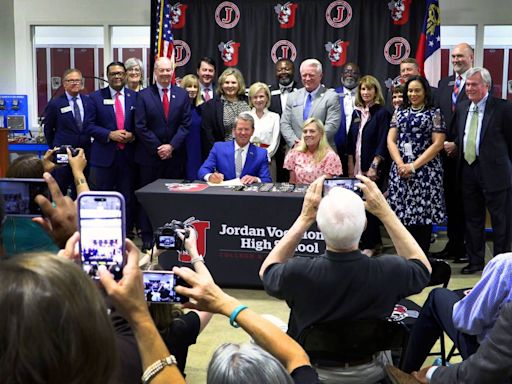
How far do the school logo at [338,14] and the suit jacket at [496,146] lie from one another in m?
3.48

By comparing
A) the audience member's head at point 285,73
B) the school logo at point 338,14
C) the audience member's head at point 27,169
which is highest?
the school logo at point 338,14

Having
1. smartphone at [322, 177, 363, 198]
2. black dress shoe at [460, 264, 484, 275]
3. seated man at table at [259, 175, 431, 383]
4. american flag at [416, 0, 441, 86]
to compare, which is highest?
american flag at [416, 0, 441, 86]

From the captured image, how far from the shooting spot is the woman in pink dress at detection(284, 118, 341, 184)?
521cm

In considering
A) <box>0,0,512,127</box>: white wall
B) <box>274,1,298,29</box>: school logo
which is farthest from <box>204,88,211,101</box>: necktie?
<box>0,0,512,127</box>: white wall

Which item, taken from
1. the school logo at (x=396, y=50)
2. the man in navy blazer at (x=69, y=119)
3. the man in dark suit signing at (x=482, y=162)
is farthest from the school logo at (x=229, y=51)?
the man in dark suit signing at (x=482, y=162)

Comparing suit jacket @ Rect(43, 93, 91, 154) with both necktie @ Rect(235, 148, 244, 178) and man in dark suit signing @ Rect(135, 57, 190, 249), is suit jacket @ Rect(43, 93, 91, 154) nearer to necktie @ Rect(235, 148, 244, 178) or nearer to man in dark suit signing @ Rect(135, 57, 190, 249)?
man in dark suit signing @ Rect(135, 57, 190, 249)

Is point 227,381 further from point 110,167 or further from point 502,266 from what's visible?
point 110,167

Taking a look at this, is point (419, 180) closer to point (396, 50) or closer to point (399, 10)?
point (396, 50)

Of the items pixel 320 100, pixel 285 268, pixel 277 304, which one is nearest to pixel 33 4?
pixel 320 100

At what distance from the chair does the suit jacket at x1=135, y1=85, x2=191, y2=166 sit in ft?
12.5

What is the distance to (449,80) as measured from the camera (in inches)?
235

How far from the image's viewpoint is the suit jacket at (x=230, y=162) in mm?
5219

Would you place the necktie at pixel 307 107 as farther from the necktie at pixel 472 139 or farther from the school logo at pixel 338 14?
the school logo at pixel 338 14

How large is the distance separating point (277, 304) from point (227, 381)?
332 cm
